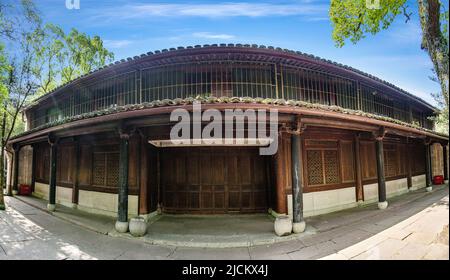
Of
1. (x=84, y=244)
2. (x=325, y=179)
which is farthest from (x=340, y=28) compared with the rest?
(x=84, y=244)

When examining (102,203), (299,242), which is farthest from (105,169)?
(299,242)

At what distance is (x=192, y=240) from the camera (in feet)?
18.8

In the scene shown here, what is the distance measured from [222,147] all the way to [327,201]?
4311 mm

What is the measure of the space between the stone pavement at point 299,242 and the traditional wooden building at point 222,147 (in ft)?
2.86

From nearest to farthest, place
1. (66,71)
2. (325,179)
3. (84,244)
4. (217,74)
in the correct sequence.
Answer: (84,244) < (217,74) < (325,179) < (66,71)

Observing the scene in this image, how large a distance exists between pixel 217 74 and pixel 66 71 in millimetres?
16096

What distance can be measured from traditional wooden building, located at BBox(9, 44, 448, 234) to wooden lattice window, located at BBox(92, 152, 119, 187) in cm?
4

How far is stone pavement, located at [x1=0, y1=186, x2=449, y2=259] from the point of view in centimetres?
480

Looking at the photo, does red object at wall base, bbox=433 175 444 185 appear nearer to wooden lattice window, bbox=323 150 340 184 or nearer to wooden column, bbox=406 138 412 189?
wooden column, bbox=406 138 412 189

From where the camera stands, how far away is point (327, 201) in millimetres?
7953
